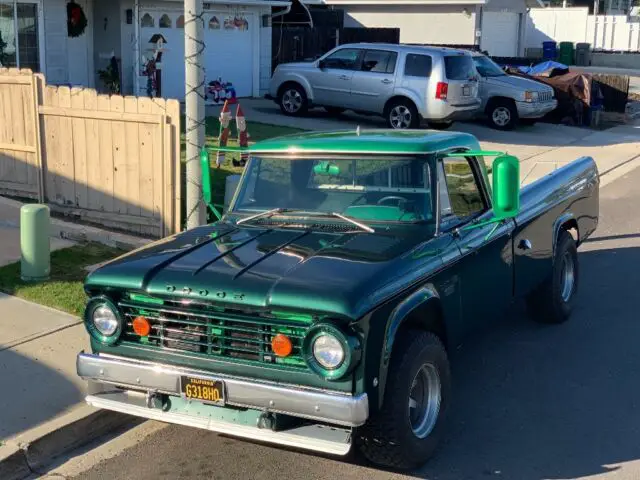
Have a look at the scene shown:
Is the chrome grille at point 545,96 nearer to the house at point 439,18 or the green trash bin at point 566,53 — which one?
the house at point 439,18

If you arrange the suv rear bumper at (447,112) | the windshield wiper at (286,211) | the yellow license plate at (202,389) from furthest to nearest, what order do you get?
1. the suv rear bumper at (447,112)
2. the windshield wiper at (286,211)
3. the yellow license plate at (202,389)

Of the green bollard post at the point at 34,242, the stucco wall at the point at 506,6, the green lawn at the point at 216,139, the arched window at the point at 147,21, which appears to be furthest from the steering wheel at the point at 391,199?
the stucco wall at the point at 506,6

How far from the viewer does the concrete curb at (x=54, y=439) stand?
531 cm

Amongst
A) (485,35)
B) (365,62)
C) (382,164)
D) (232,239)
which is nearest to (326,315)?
(232,239)

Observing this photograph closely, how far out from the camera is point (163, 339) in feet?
16.6

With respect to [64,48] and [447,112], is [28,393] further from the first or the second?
[64,48]

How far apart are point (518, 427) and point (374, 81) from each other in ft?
48.7

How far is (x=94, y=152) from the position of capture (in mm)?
10211

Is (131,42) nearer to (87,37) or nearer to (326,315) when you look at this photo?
(87,37)

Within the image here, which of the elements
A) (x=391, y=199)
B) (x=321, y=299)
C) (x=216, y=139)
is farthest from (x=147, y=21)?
(x=321, y=299)

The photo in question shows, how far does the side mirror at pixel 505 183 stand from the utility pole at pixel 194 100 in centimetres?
353

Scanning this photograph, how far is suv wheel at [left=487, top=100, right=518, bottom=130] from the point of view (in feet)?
70.3

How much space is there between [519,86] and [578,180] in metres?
13.4

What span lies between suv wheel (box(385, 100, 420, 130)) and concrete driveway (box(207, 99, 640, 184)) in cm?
88
